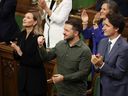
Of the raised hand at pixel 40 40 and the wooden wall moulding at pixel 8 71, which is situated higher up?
the raised hand at pixel 40 40

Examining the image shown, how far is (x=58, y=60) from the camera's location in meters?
3.62

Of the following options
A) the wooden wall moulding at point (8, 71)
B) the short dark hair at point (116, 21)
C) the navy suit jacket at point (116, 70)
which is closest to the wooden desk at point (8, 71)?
the wooden wall moulding at point (8, 71)

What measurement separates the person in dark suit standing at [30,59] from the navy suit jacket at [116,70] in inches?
32.9

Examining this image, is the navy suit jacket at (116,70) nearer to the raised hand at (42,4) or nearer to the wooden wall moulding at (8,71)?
the raised hand at (42,4)

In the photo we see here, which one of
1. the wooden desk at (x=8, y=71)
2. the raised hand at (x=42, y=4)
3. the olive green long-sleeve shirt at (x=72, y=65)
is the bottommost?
the wooden desk at (x=8, y=71)

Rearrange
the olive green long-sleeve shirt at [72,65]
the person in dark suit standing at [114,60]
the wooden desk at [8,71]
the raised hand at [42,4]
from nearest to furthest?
the person in dark suit standing at [114,60] < the olive green long-sleeve shirt at [72,65] < the raised hand at [42,4] < the wooden desk at [8,71]

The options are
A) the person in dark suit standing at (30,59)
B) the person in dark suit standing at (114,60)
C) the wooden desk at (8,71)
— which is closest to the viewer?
the person in dark suit standing at (114,60)

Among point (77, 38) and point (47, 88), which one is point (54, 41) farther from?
point (77, 38)

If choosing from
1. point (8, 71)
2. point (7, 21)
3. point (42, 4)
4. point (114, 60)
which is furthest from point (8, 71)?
point (114, 60)

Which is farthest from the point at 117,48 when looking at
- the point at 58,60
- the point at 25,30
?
the point at 25,30

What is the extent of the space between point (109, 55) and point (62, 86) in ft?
1.97

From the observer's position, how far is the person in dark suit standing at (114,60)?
10.4 feet

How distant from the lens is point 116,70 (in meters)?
3.19

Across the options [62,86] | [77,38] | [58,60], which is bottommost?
[62,86]
